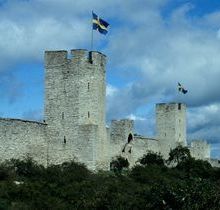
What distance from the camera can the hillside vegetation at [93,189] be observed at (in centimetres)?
1967

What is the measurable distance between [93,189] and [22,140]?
831cm

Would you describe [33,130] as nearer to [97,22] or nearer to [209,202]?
[97,22]

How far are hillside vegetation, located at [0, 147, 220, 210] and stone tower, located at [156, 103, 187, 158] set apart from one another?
14.4 meters

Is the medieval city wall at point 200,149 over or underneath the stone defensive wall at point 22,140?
over

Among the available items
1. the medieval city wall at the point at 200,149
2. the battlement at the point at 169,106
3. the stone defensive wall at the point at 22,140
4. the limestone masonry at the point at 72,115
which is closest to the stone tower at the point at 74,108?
the limestone masonry at the point at 72,115

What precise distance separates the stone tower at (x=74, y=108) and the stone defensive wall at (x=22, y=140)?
0.67m

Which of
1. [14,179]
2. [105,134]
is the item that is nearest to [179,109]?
[105,134]

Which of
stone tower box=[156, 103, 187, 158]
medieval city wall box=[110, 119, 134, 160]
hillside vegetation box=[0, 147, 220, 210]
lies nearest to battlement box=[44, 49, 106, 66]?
hillside vegetation box=[0, 147, 220, 210]

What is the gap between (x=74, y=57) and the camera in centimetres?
3772

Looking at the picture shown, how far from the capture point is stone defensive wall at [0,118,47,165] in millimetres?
34469

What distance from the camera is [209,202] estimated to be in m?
18.9

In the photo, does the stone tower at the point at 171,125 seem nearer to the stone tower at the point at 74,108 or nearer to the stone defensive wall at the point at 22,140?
the stone tower at the point at 74,108

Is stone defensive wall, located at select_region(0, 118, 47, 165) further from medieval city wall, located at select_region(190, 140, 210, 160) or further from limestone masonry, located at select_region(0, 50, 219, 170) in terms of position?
medieval city wall, located at select_region(190, 140, 210, 160)

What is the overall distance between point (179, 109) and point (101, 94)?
19.9 meters
